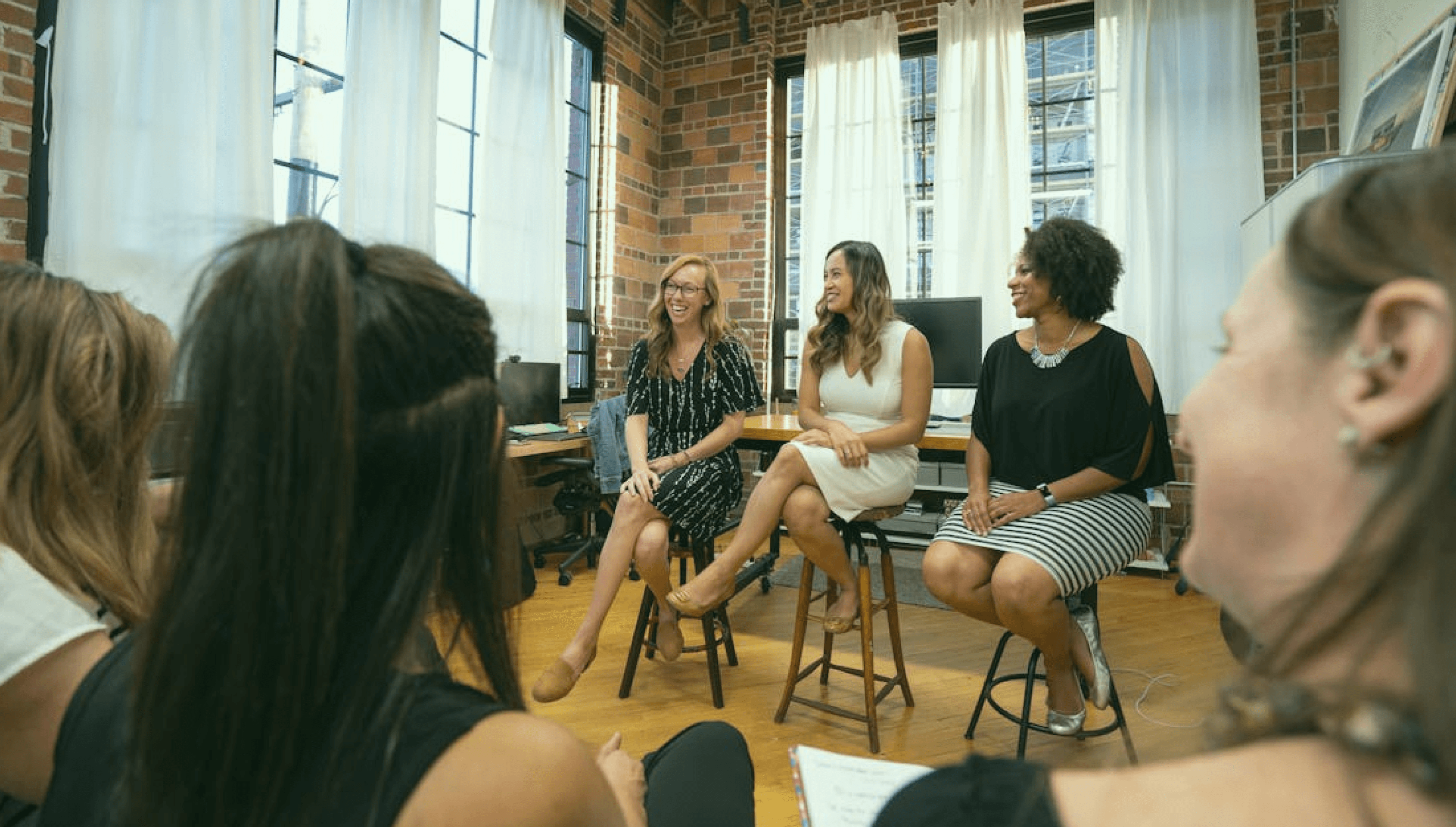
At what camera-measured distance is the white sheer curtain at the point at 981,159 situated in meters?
4.52

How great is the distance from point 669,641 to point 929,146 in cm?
363

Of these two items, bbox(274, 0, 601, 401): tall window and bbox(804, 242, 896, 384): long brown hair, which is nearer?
bbox(804, 242, 896, 384): long brown hair

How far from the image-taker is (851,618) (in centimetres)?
240

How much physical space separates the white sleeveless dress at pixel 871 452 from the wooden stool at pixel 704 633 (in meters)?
0.51

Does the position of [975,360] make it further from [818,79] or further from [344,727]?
[344,727]

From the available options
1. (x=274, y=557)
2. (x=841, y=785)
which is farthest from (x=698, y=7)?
(x=274, y=557)

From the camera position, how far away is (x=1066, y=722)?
6.75 ft

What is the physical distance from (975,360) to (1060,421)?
1.87m

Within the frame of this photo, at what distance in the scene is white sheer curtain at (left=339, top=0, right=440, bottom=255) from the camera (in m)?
3.42

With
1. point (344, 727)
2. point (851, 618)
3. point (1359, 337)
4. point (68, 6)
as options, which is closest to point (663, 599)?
point (851, 618)

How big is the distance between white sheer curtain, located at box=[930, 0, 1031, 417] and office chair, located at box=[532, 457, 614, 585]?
200 cm

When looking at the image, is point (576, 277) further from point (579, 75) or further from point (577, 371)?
point (579, 75)

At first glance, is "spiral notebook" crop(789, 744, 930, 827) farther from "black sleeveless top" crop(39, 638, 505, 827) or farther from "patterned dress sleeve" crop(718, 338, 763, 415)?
"patterned dress sleeve" crop(718, 338, 763, 415)

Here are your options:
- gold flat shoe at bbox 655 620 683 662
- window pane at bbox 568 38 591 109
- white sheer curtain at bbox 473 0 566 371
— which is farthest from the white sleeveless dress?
window pane at bbox 568 38 591 109
